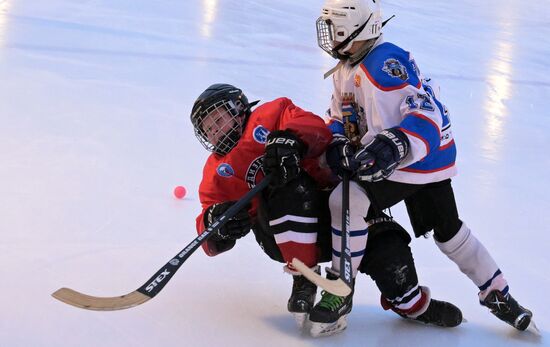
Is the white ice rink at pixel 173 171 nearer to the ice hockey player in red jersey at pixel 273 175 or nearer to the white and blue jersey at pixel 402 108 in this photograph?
the ice hockey player in red jersey at pixel 273 175

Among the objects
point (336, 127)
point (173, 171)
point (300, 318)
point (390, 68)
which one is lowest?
point (173, 171)

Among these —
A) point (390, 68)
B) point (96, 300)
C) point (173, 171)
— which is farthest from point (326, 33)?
point (173, 171)

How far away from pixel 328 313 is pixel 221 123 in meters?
0.51

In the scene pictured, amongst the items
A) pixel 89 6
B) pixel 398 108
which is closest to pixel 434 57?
pixel 89 6

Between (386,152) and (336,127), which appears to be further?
(336,127)

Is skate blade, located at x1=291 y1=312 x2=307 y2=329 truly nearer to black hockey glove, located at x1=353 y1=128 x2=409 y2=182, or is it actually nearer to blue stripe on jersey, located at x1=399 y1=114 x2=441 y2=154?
black hockey glove, located at x1=353 y1=128 x2=409 y2=182

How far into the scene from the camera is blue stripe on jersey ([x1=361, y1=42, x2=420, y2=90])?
6.26 feet

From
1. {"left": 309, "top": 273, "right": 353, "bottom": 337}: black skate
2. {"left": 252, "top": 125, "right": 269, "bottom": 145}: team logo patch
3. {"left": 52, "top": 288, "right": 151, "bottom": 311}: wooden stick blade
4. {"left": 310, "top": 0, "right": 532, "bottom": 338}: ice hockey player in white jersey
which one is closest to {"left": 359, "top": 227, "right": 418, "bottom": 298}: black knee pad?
{"left": 310, "top": 0, "right": 532, "bottom": 338}: ice hockey player in white jersey

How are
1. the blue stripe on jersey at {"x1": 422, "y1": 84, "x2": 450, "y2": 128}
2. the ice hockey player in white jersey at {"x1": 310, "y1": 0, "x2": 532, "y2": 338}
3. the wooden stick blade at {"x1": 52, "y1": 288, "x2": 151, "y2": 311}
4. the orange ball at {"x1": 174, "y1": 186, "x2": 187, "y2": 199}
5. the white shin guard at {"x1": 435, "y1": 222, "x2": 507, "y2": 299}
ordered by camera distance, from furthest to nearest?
the orange ball at {"x1": 174, "y1": 186, "x2": 187, "y2": 199}, the white shin guard at {"x1": 435, "y1": 222, "x2": 507, "y2": 299}, the blue stripe on jersey at {"x1": 422, "y1": 84, "x2": 450, "y2": 128}, the ice hockey player in white jersey at {"x1": 310, "y1": 0, "x2": 532, "y2": 338}, the wooden stick blade at {"x1": 52, "y1": 288, "x2": 151, "y2": 311}

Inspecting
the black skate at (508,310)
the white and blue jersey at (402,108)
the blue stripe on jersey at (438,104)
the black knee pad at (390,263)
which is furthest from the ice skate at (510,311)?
the blue stripe on jersey at (438,104)

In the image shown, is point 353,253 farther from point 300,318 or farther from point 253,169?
point 253,169

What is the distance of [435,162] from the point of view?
1.99m

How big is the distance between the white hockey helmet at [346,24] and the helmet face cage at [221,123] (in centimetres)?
26

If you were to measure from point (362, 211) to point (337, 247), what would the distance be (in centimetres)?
10
